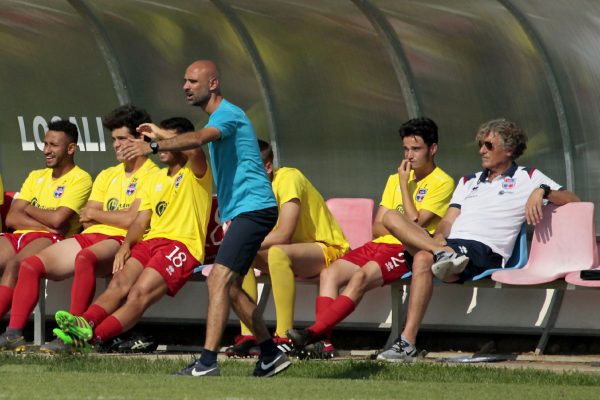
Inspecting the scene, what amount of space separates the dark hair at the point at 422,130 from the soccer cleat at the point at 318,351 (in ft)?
4.95

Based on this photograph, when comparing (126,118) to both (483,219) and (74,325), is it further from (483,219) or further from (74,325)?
(483,219)

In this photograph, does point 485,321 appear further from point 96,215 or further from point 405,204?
point 96,215

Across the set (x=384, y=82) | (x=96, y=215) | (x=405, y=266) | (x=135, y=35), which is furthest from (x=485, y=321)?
(x=135, y=35)

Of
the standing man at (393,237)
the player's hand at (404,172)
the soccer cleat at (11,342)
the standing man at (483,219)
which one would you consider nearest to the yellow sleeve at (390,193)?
the standing man at (393,237)

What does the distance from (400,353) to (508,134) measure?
160 centimetres

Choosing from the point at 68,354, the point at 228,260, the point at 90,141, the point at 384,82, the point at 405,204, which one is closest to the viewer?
the point at 228,260

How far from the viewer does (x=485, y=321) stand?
32.8 feet

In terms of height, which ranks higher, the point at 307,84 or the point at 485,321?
the point at 307,84

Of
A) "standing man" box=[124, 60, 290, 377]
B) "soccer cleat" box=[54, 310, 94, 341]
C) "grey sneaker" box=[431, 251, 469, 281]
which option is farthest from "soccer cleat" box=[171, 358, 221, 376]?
"grey sneaker" box=[431, 251, 469, 281]

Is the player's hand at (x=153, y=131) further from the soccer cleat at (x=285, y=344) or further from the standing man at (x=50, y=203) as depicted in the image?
the standing man at (x=50, y=203)

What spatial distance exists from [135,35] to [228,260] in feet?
13.7

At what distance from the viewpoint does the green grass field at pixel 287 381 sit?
22.7 ft

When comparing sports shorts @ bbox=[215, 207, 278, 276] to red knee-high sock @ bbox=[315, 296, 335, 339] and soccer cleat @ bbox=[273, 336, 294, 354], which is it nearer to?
soccer cleat @ bbox=[273, 336, 294, 354]

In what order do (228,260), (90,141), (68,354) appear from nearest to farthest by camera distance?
(228,260) < (68,354) < (90,141)
